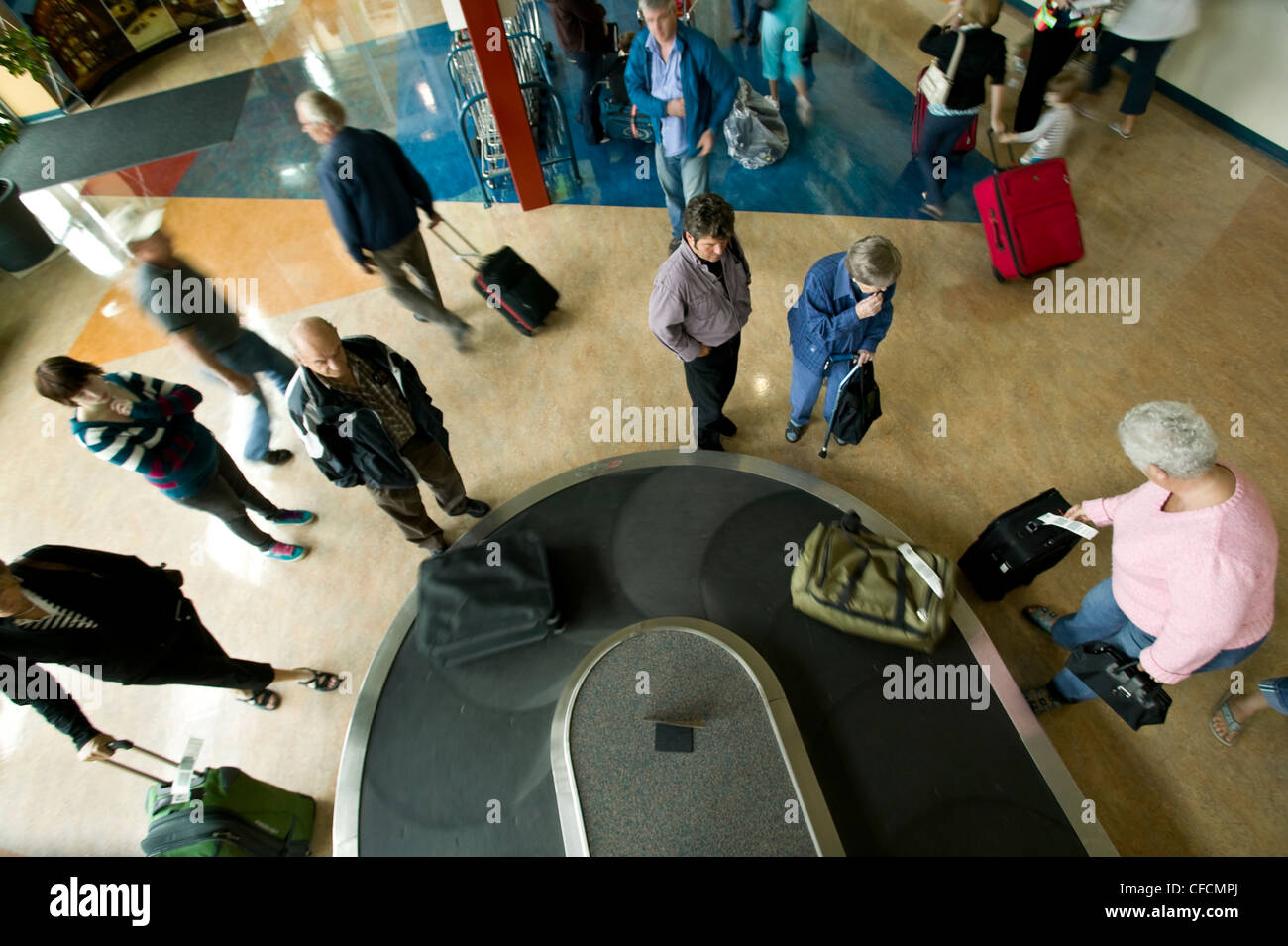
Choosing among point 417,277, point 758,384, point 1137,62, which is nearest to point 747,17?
point 1137,62

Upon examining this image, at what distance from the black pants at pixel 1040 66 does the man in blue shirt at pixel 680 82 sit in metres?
2.99

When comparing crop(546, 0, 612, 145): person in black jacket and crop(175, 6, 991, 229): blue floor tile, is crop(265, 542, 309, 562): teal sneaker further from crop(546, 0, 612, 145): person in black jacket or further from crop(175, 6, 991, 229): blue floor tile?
crop(546, 0, 612, 145): person in black jacket

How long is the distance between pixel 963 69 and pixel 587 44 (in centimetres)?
350

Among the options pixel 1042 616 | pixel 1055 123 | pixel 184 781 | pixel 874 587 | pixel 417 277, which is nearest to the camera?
pixel 184 781

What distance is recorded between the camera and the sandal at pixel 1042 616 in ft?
9.89

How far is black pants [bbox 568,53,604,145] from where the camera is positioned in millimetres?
6027

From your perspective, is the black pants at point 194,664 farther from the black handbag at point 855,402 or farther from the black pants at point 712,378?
the black handbag at point 855,402

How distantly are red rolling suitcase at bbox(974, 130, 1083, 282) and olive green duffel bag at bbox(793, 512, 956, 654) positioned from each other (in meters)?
3.03

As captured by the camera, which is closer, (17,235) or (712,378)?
(712,378)

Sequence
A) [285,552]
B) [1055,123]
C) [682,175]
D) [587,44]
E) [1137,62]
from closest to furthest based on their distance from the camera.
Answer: [285,552] < [682,175] < [1055,123] < [1137,62] < [587,44]

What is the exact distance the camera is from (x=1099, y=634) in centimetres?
263

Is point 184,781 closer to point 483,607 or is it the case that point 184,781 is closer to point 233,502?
point 483,607

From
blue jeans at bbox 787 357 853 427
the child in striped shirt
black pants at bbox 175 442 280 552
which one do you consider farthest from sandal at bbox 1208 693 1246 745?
black pants at bbox 175 442 280 552

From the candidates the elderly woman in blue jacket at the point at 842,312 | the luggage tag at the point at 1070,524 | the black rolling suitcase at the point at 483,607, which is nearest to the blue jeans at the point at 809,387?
the elderly woman in blue jacket at the point at 842,312
